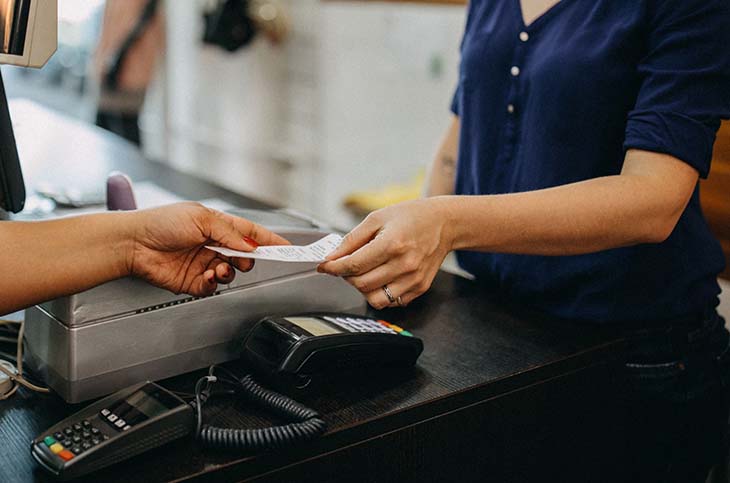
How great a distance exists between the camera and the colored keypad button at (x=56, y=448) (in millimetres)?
850

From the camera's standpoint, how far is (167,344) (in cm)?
106

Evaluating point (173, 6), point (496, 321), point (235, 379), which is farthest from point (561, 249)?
point (173, 6)

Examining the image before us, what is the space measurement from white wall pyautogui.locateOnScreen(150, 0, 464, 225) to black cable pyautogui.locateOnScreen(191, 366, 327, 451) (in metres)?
2.95

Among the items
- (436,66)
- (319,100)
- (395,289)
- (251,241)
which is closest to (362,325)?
(395,289)

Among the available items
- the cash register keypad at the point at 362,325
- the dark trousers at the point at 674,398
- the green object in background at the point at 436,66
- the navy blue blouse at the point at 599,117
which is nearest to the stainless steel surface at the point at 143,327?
the cash register keypad at the point at 362,325

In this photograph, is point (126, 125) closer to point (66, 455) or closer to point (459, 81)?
point (459, 81)

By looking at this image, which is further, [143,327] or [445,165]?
[445,165]

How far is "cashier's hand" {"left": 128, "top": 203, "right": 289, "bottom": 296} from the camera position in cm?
103

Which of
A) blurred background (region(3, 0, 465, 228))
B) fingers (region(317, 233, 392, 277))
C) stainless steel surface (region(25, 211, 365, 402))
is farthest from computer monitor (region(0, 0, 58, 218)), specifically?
blurred background (region(3, 0, 465, 228))

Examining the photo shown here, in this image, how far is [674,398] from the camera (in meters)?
1.35

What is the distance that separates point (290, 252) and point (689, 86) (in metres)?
0.66

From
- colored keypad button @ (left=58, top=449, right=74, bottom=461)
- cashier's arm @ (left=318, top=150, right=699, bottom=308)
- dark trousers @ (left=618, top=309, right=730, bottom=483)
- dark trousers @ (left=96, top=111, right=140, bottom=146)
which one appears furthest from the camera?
dark trousers @ (left=96, top=111, right=140, bottom=146)

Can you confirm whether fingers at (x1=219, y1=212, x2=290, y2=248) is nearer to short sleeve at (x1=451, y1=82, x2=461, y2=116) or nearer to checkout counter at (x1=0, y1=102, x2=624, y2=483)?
checkout counter at (x1=0, y1=102, x2=624, y2=483)

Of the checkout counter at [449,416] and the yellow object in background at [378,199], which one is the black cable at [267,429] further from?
the yellow object in background at [378,199]
